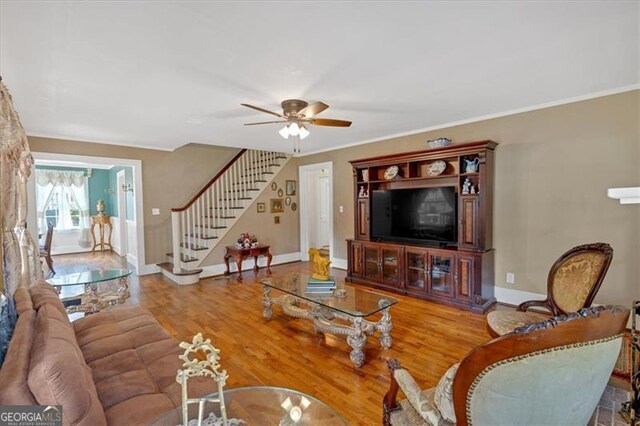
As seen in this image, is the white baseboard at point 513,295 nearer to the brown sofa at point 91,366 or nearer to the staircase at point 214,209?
the brown sofa at point 91,366

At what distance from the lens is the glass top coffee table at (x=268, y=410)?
1306 millimetres

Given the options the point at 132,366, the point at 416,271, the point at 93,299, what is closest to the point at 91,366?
the point at 132,366

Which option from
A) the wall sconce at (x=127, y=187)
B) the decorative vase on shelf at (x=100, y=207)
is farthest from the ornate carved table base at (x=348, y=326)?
the decorative vase on shelf at (x=100, y=207)

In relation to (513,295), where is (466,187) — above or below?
above

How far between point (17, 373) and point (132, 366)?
661mm

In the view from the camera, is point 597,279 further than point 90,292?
No

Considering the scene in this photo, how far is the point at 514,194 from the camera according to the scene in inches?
150

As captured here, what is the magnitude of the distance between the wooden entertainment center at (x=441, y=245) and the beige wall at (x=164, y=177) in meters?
3.35

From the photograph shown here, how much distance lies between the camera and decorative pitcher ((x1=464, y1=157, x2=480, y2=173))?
3.86 meters

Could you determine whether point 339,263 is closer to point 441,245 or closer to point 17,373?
point 441,245

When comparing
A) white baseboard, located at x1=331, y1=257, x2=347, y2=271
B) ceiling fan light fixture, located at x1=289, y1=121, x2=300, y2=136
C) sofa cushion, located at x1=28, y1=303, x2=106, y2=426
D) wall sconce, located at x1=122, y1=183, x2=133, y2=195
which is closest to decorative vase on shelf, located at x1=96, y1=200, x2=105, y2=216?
wall sconce, located at x1=122, y1=183, x2=133, y2=195

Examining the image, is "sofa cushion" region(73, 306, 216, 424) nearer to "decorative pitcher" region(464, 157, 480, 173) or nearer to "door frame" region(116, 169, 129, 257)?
"decorative pitcher" region(464, 157, 480, 173)

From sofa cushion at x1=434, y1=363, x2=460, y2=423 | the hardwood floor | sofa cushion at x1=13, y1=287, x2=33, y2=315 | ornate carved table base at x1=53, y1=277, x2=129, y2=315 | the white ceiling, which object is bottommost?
the hardwood floor

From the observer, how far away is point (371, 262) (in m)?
4.82
